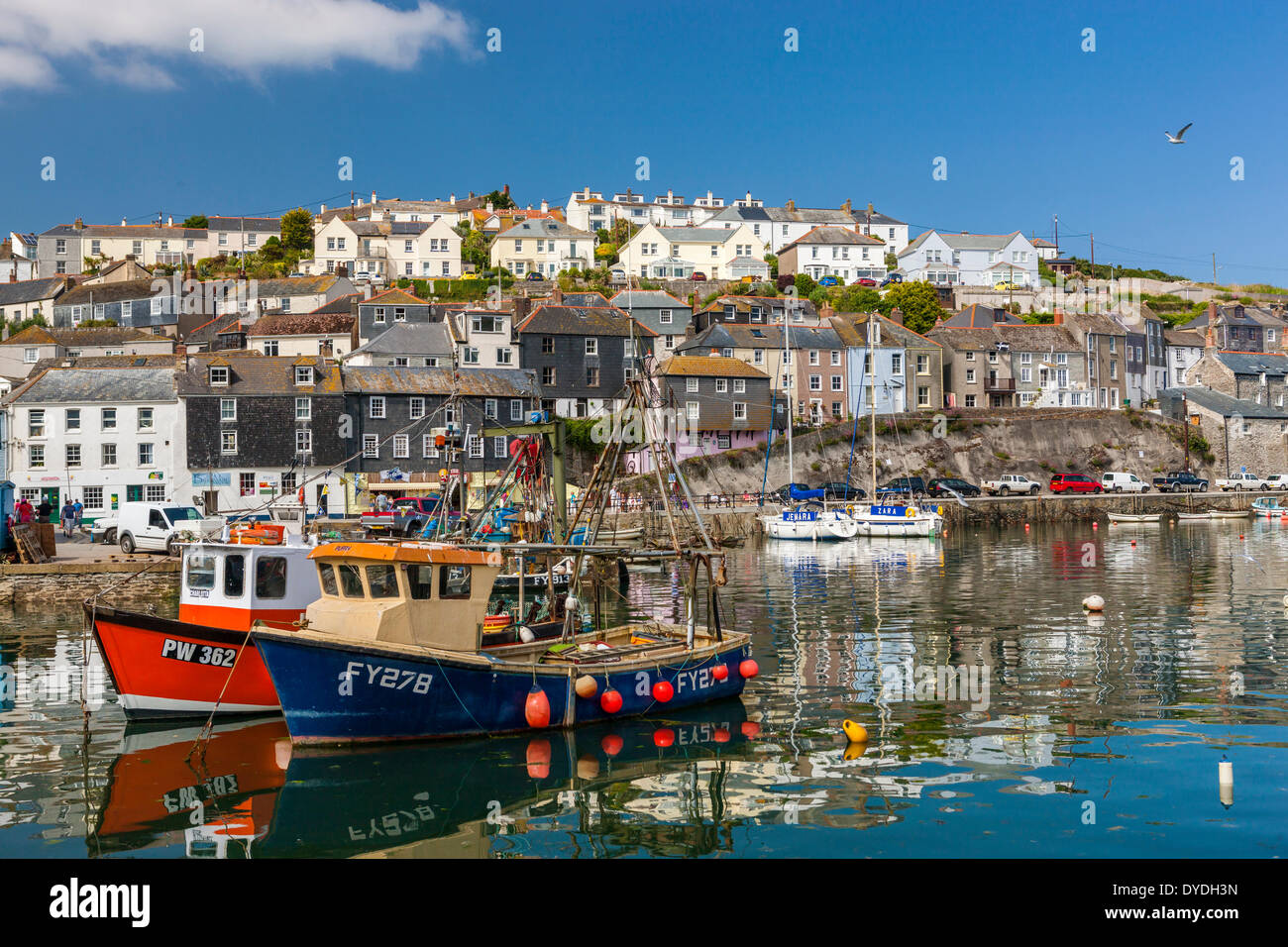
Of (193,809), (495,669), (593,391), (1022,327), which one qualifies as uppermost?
(1022,327)

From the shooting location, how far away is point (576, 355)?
7531 centimetres

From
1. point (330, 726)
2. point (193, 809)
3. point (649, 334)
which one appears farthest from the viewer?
point (649, 334)

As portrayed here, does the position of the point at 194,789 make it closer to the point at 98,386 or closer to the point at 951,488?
the point at 98,386

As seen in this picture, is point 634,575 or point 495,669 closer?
point 495,669

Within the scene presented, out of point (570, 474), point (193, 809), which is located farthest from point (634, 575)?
point (193, 809)

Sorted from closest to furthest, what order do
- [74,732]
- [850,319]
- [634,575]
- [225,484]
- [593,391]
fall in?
[74,732] → [634,575] → [225,484] → [593,391] → [850,319]

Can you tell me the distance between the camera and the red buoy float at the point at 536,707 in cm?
1777

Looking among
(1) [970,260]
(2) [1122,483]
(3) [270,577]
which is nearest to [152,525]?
(3) [270,577]

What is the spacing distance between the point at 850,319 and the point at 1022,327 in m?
16.6

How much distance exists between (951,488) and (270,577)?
60607mm

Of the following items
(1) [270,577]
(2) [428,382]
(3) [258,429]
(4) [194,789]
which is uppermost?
(2) [428,382]

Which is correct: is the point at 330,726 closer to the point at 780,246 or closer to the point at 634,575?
the point at 634,575

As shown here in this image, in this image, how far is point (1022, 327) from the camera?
94.4m

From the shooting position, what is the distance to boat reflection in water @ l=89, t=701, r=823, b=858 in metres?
13.5
